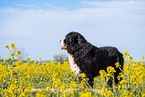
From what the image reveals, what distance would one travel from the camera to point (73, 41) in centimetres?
577

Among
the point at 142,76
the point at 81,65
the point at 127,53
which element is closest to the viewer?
the point at 142,76

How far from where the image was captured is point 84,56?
565 cm

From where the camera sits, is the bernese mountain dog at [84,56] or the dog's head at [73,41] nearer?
the bernese mountain dog at [84,56]

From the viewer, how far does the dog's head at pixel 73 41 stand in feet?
18.8

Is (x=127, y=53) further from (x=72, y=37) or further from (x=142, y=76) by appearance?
(x=72, y=37)

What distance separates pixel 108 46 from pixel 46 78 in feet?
12.1

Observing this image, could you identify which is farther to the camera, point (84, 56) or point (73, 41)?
point (73, 41)

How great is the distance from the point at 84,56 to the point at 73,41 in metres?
0.54

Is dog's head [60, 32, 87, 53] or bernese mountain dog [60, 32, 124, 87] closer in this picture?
bernese mountain dog [60, 32, 124, 87]

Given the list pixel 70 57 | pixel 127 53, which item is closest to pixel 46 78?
pixel 70 57

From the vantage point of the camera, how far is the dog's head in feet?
18.8

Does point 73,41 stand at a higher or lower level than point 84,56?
higher

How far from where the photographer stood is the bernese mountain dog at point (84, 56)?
5594mm

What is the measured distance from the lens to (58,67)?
9.38 metres
